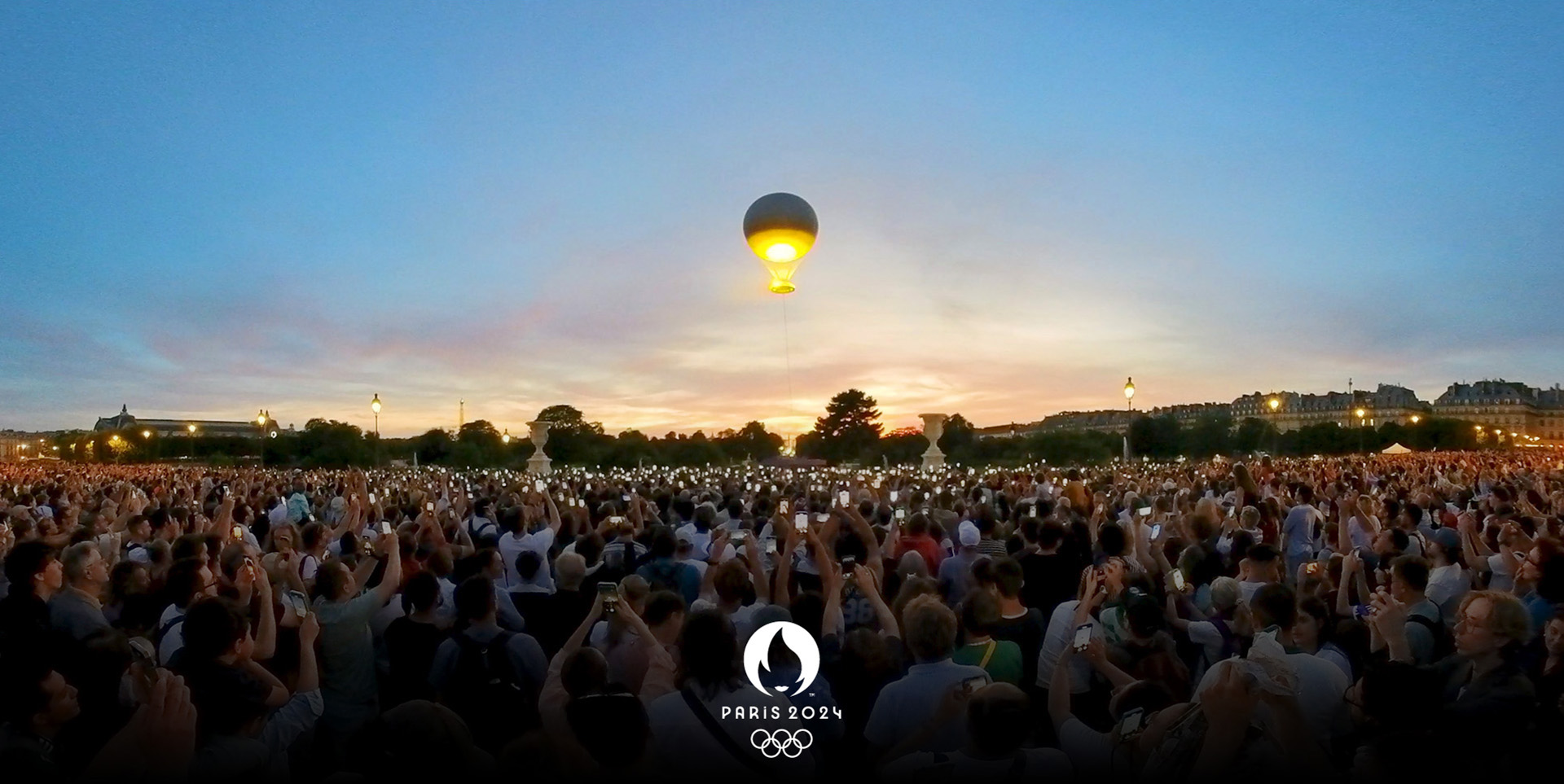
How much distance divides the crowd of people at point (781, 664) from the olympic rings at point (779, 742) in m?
0.02

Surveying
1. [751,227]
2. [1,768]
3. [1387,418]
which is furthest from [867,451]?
[1387,418]

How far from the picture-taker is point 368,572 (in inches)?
235

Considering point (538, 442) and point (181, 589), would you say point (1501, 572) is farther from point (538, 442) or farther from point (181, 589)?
point (538, 442)

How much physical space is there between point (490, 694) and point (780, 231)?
10.3 m

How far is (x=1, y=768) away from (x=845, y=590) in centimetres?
419

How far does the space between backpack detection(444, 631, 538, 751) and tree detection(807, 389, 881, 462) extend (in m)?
74.7

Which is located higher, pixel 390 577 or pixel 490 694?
pixel 390 577

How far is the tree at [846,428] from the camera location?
8200 cm

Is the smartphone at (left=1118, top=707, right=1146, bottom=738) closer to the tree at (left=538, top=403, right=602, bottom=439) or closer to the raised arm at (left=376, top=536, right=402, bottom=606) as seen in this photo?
the raised arm at (left=376, top=536, right=402, bottom=606)

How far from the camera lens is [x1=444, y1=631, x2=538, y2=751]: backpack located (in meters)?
3.99

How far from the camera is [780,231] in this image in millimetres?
13602

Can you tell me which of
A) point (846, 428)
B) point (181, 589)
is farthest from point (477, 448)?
point (181, 589)

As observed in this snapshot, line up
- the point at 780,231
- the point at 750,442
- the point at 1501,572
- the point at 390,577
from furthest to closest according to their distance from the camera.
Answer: the point at 750,442
the point at 780,231
the point at 1501,572
the point at 390,577

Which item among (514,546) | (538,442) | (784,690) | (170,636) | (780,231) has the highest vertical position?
(780,231)
